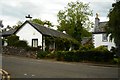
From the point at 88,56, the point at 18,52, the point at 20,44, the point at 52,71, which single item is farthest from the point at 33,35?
the point at 52,71

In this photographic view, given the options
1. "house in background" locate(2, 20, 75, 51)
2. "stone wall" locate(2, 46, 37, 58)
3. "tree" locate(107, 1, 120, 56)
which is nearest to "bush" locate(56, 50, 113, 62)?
"stone wall" locate(2, 46, 37, 58)

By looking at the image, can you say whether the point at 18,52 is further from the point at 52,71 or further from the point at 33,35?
the point at 52,71

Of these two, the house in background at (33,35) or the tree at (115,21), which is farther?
the house in background at (33,35)

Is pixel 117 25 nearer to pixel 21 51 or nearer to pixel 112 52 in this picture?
pixel 112 52

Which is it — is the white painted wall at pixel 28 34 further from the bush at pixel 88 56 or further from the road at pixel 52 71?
the road at pixel 52 71

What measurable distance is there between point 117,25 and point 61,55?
37.1 ft

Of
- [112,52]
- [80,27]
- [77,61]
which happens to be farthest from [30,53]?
[80,27]

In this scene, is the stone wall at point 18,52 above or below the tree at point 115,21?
below

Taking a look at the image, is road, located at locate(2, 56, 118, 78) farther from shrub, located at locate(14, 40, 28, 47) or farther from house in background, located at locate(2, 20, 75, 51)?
house in background, located at locate(2, 20, 75, 51)

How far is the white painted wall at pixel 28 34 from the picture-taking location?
46622 millimetres

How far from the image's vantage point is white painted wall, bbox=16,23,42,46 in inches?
1836

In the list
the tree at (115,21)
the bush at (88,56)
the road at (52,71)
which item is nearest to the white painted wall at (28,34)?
the bush at (88,56)

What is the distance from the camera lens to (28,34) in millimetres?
47594

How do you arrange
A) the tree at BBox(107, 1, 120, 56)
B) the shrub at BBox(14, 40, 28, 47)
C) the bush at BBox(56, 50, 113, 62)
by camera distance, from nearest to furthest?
the tree at BBox(107, 1, 120, 56) → the bush at BBox(56, 50, 113, 62) → the shrub at BBox(14, 40, 28, 47)
